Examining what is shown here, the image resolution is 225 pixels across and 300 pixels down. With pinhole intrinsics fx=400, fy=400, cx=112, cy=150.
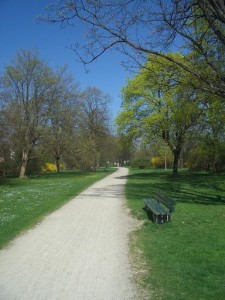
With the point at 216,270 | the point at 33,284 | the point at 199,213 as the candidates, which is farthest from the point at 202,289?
the point at 199,213

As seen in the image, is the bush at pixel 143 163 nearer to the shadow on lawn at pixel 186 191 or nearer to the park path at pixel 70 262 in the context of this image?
the shadow on lawn at pixel 186 191

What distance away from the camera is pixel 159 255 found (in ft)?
26.7

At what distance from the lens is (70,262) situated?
7.64 meters

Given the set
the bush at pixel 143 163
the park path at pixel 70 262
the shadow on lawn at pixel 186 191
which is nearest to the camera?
the park path at pixel 70 262

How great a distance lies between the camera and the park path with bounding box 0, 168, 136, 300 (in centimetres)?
599

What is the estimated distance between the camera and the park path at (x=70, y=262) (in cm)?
599

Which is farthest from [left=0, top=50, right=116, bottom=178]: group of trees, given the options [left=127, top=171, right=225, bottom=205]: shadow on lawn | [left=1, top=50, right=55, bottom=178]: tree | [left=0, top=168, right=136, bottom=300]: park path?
[left=0, top=168, right=136, bottom=300]: park path

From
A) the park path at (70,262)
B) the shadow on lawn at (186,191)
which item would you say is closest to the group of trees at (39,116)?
the shadow on lawn at (186,191)

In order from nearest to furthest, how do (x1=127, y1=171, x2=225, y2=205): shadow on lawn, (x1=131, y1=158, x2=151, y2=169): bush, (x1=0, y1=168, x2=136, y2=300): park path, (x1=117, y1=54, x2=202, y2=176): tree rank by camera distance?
1. (x1=0, y1=168, x2=136, y2=300): park path
2. (x1=127, y1=171, x2=225, y2=205): shadow on lawn
3. (x1=117, y1=54, x2=202, y2=176): tree
4. (x1=131, y1=158, x2=151, y2=169): bush

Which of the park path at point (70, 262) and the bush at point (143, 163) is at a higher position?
the bush at point (143, 163)

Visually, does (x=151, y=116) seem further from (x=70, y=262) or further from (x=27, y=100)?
(x=70, y=262)

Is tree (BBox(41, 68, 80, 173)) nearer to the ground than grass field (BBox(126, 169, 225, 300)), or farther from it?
farther from it

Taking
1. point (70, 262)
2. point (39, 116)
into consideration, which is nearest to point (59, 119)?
point (39, 116)

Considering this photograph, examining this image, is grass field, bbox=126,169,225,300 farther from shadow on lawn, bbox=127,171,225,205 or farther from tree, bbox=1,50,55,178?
tree, bbox=1,50,55,178
